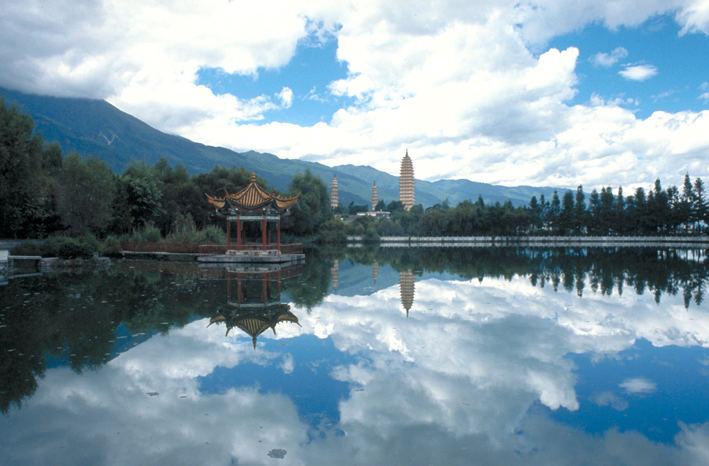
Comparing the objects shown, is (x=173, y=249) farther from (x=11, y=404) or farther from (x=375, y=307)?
(x=11, y=404)

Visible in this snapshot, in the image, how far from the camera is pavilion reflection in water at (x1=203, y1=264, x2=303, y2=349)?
8.89 metres

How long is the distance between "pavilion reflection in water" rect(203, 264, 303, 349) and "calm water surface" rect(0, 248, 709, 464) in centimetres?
9

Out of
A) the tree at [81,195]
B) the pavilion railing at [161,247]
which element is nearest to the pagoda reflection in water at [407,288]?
the pavilion railing at [161,247]

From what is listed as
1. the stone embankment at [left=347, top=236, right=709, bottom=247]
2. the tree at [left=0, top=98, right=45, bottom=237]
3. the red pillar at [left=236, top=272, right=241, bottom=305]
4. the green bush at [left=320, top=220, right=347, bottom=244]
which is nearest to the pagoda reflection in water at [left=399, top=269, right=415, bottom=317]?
the red pillar at [left=236, top=272, right=241, bottom=305]

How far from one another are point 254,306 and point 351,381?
5.49 m

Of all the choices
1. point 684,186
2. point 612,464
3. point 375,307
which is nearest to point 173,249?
A: point 375,307

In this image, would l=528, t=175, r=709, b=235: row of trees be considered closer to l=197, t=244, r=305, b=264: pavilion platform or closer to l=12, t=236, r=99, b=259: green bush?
l=197, t=244, r=305, b=264: pavilion platform

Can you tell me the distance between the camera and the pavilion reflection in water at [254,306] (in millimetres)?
8891

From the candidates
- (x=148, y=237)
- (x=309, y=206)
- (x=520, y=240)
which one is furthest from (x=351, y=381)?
(x=520, y=240)

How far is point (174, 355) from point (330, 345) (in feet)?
7.51

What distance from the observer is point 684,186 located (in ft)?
209

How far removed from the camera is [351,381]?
18.9 ft

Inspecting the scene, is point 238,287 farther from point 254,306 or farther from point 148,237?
point 148,237

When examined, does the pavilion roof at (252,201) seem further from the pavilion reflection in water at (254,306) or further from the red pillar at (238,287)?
the pavilion reflection in water at (254,306)
